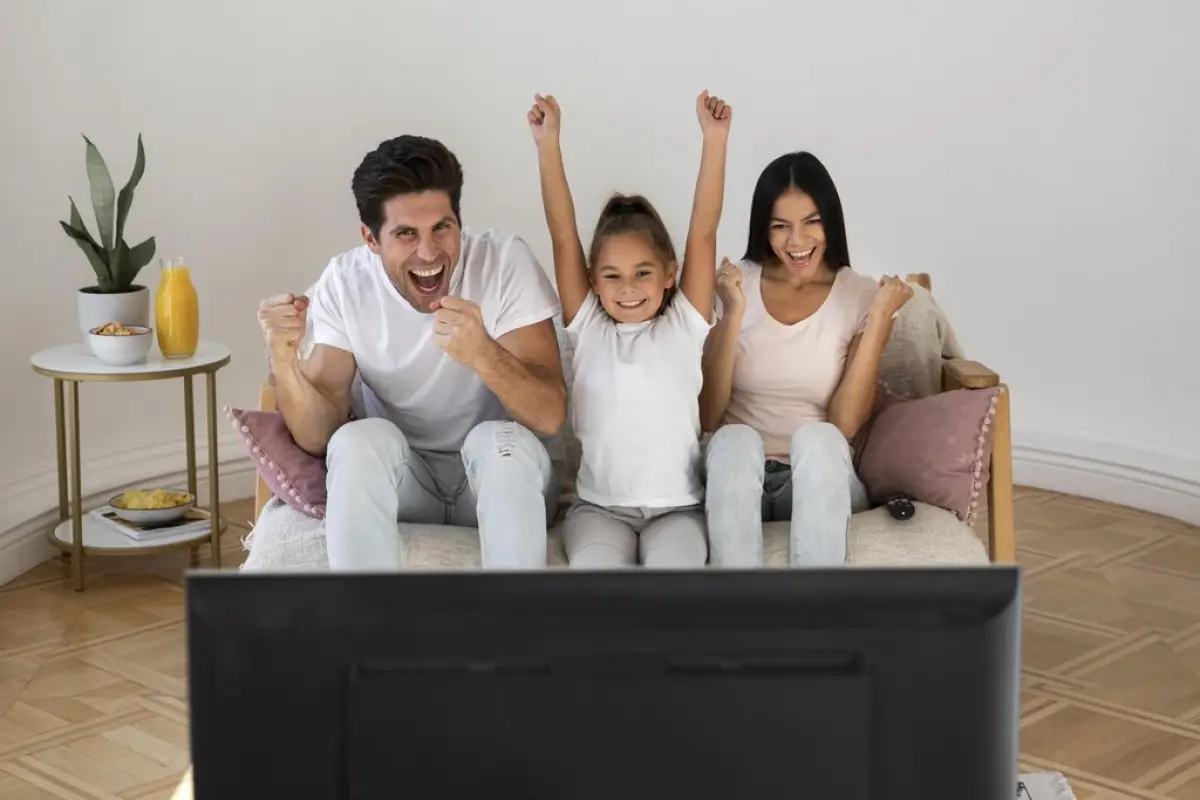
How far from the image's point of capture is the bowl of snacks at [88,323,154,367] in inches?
126

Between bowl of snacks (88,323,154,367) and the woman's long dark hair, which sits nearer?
the woman's long dark hair

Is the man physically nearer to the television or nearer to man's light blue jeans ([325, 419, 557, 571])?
man's light blue jeans ([325, 419, 557, 571])

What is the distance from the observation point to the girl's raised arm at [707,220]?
2494 mm

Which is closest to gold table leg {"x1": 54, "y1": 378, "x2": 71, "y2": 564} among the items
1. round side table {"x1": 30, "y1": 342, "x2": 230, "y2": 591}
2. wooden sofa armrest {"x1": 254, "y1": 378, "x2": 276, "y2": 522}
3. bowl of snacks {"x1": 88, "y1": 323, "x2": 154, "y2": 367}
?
round side table {"x1": 30, "y1": 342, "x2": 230, "y2": 591}

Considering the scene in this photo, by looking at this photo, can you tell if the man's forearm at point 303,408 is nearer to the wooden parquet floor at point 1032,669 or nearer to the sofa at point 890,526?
the sofa at point 890,526

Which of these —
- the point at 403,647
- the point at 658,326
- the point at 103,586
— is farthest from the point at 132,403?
the point at 403,647

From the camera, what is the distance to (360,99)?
3.98 m

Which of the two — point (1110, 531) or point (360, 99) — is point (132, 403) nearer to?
point (360, 99)

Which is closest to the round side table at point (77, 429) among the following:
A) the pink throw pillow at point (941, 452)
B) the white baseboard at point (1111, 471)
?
the pink throw pillow at point (941, 452)

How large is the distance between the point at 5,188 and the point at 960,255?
253cm

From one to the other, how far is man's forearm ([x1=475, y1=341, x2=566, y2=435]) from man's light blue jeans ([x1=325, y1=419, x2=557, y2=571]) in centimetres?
4

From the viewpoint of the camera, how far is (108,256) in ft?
10.8

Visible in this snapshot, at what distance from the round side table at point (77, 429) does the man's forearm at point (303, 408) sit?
0.82m

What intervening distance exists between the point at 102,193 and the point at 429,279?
1.20 metres
